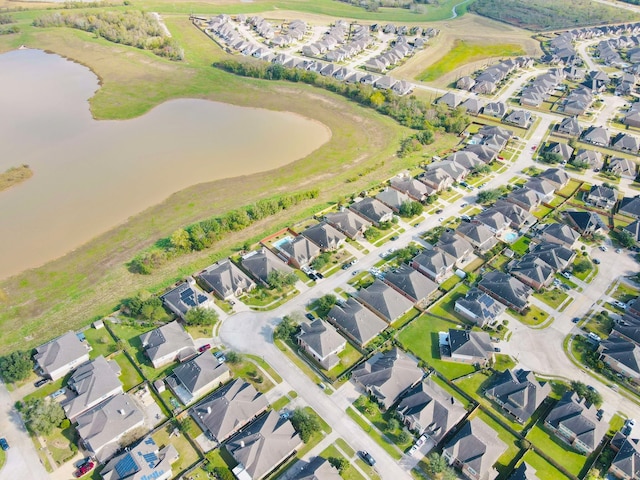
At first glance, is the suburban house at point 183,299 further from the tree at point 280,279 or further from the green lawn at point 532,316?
the green lawn at point 532,316

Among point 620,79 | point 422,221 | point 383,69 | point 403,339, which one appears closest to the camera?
point 403,339

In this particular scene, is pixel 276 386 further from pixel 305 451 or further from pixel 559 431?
pixel 559 431

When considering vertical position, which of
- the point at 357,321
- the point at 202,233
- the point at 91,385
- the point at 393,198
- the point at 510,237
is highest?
the point at 393,198

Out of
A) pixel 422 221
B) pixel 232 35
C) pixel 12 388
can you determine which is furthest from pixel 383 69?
pixel 12 388

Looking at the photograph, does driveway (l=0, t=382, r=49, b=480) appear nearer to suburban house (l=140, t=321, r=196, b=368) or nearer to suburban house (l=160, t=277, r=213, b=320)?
suburban house (l=140, t=321, r=196, b=368)

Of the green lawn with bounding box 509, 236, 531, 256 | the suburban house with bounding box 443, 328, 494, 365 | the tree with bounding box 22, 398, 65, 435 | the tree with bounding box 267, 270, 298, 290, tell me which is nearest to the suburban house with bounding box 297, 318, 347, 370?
the tree with bounding box 267, 270, 298, 290

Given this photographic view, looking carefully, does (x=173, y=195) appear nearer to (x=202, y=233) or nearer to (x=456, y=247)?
(x=202, y=233)

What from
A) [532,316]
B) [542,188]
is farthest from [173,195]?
[542,188]
